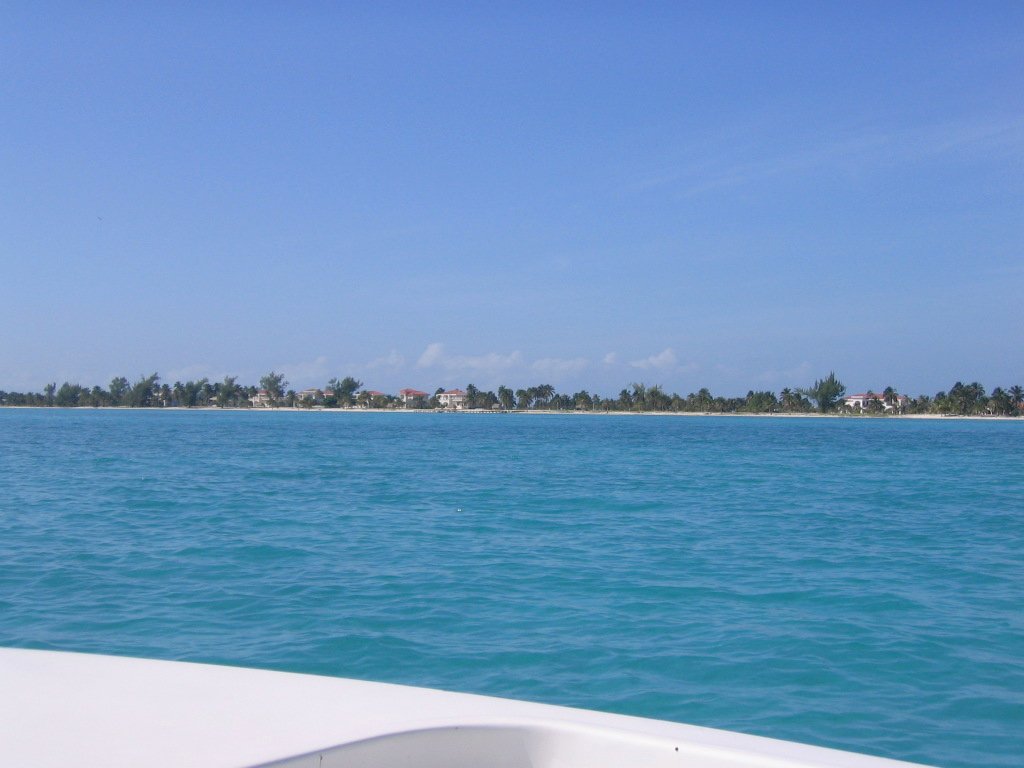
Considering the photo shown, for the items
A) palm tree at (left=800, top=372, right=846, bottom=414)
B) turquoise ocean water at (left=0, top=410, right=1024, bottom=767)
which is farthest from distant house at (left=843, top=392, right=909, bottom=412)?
turquoise ocean water at (left=0, top=410, right=1024, bottom=767)

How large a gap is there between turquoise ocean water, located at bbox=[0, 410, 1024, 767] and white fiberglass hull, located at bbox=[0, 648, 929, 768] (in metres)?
4.04

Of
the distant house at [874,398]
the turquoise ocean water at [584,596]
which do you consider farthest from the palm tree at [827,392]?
the turquoise ocean water at [584,596]

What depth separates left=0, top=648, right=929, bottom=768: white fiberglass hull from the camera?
2.38 m

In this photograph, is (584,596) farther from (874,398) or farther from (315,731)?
(874,398)

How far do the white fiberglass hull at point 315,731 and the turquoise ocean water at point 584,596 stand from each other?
4038 mm

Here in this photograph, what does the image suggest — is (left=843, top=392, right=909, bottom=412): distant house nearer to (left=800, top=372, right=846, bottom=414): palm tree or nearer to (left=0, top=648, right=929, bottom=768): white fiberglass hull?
(left=800, top=372, right=846, bottom=414): palm tree

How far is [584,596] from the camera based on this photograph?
407 inches

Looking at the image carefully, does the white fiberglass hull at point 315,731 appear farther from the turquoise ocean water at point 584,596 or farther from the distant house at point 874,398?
the distant house at point 874,398

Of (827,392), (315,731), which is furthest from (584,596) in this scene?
(827,392)

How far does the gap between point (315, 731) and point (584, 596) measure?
26.5ft

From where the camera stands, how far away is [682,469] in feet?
111

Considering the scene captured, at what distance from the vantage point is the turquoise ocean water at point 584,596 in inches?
275

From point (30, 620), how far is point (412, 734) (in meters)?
8.03

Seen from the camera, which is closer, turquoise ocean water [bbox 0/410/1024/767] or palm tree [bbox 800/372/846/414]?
turquoise ocean water [bbox 0/410/1024/767]
